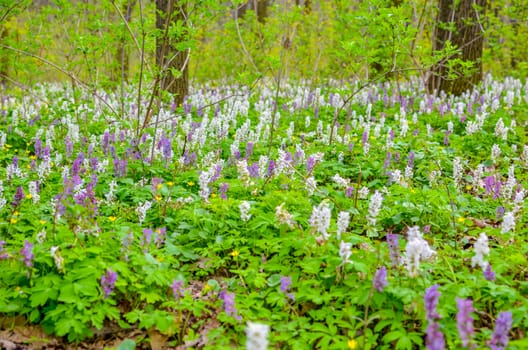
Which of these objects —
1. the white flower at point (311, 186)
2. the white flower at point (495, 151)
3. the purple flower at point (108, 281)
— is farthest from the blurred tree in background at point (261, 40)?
the purple flower at point (108, 281)

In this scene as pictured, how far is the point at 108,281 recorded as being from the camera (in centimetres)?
287

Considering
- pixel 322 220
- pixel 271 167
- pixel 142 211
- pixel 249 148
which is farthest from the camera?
pixel 249 148

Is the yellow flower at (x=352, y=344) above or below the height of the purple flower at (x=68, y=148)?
below

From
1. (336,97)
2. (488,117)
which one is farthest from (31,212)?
(488,117)

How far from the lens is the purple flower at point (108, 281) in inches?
112

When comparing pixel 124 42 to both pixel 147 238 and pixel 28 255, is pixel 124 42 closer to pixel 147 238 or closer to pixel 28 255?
pixel 147 238

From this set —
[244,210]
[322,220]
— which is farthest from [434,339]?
[244,210]

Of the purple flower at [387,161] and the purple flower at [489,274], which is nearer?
the purple flower at [489,274]

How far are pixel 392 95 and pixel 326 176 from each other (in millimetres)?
6078

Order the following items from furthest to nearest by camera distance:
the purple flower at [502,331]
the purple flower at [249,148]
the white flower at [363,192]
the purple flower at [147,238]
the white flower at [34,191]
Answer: the purple flower at [249,148] < the white flower at [363,192] < the white flower at [34,191] < the purple flower at [147,238] < the purple flower at [502,331]

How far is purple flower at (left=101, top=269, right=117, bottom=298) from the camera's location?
9.35ft

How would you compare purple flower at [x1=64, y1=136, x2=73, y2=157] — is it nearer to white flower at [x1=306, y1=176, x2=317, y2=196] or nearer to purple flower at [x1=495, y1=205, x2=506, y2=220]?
white flower at [x1=306, y1=176, x2=317, y2=196]

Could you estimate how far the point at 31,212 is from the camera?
13.1ft

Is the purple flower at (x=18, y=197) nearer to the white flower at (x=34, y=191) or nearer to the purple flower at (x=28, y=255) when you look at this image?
the white flower at (x=34, y=191)
